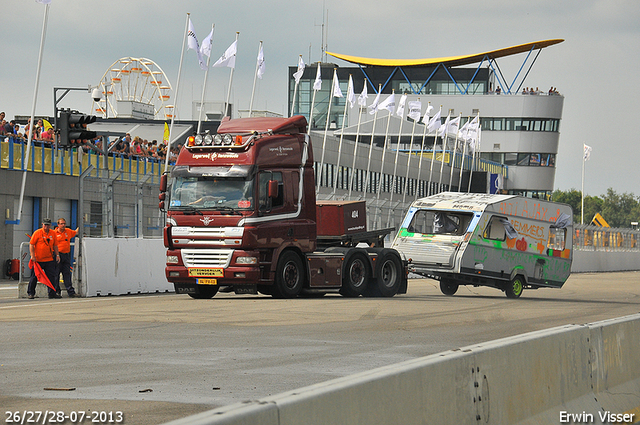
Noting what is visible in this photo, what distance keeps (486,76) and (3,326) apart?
104 metres

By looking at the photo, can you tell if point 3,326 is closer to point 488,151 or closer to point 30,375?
point 30,375

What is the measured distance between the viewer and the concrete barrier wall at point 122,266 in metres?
22.4

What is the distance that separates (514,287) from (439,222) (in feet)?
8.82

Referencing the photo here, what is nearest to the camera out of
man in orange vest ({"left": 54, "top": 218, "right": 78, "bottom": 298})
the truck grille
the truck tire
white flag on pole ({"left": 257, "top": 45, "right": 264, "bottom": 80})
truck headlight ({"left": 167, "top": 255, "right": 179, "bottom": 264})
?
the truck grille

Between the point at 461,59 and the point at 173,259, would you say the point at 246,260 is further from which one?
the point at 461,59

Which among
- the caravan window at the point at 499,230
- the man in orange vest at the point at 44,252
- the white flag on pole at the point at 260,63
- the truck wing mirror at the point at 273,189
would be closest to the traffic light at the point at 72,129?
the man in orange vest at the point at 44,252

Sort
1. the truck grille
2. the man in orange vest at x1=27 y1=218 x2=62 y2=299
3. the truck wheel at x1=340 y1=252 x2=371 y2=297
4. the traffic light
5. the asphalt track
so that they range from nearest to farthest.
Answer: the asphalt track, the truck grille, the man in orange vest at x1=27 y1=218 x2=62 y2=299, the truck wheel at x1=340 y1=252 x2=371 y2=297, the traffic light

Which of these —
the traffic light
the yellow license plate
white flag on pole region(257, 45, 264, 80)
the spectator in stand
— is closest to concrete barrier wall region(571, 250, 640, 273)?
white flag on pole region(257, 45, 264, 80)

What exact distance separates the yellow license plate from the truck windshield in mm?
1284

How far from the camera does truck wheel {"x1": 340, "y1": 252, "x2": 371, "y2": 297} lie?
22.4 m

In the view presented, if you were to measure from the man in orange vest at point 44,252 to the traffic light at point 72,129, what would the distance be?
3230 millimetres

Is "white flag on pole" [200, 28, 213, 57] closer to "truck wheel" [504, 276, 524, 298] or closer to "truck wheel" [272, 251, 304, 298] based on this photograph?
"truck wheel" [504, 276, 524, 298]


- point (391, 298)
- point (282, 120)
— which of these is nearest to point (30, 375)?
point (282, 120)

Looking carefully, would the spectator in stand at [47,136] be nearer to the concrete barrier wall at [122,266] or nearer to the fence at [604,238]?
the concrete barrier wall at [122,266]
